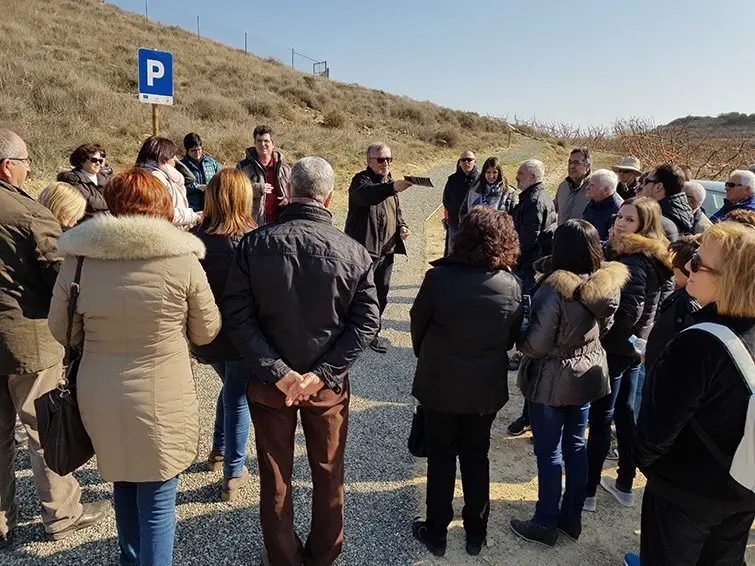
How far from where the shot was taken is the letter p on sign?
18.6 feet

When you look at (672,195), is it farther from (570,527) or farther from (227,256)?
(227,256)

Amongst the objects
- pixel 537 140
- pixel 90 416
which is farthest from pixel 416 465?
pixel 537 140

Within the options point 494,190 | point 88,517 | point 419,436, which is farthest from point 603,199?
point 88,517

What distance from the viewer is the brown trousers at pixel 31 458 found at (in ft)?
8.84

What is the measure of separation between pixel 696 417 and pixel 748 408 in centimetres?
19

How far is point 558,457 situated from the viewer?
2.92m

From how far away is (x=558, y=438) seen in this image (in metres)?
2.93

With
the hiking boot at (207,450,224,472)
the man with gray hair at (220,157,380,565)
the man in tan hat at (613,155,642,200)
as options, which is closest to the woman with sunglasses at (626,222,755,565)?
the man with gray hair at (220,157,380,565)

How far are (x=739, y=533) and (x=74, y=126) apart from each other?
13.9 meters

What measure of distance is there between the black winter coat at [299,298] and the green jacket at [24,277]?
1018mm

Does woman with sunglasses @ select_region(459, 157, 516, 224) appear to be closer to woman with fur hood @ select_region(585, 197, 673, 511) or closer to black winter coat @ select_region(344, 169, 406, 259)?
black winter coat @ select_region(344, 169, 406, 259)

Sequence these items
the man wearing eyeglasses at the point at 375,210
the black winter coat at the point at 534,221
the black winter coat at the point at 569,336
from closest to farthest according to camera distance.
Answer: the black winter coat at the point at 569,336 → the man wearing eyeglasses at the point at 375,210 → the black winter coat at the point at 534,221

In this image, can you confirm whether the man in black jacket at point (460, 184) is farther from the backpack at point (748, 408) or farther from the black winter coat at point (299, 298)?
the backpack at point (748, 408)

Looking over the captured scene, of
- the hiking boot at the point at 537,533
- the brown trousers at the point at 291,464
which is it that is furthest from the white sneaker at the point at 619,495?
the brown trousers at the point at 291,464
